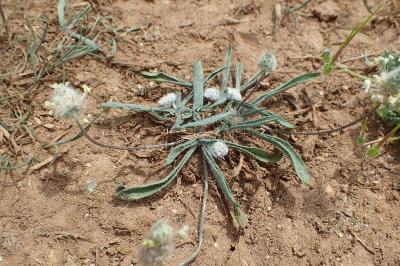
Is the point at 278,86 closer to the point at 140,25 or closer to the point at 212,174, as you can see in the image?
the point at 212,174

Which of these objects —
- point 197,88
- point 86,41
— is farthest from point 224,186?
point 86,41

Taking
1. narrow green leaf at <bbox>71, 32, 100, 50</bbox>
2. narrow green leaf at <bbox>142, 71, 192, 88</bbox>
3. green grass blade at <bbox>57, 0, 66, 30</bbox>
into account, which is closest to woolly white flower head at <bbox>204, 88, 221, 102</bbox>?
narrow green leaf at <bbox>142, 71, 192, 88</bbox>

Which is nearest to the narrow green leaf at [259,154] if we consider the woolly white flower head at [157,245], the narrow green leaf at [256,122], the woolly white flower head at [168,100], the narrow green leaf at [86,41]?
the narrow green leaf at [256,122]

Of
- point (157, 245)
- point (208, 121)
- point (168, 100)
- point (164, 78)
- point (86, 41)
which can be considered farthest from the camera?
point (86, 41)

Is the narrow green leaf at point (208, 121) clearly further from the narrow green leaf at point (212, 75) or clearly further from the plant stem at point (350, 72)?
the plant stem at point (350, 72)

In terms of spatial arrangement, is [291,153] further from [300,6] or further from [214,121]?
[300,6]
